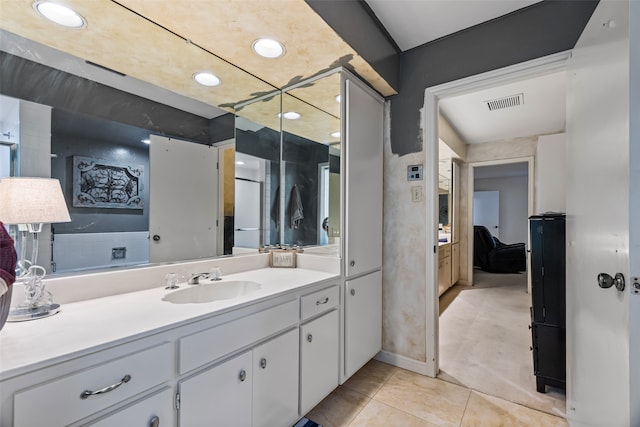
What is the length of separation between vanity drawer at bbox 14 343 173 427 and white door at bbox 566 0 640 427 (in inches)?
62.1

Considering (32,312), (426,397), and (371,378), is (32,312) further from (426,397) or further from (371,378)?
(426,397)

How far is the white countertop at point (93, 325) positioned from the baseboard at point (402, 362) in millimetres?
1342

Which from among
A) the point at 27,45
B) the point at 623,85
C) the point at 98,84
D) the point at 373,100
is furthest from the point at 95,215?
the point at 623,85

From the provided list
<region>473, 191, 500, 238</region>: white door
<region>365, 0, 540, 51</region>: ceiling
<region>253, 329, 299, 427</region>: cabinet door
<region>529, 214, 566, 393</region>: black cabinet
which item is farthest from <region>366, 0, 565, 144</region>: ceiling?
<region>473, 191, 500, 238</region>: white door

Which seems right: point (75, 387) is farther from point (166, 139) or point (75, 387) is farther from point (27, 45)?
point (27, 45)

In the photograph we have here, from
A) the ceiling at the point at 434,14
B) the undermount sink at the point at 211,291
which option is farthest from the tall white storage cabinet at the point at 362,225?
the undermount sink at the point at 211,291

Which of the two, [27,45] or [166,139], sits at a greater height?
[27,45]

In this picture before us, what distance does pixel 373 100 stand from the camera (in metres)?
2.19

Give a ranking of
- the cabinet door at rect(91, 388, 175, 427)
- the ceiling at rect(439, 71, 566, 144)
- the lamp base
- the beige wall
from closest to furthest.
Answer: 1. the cabinet door at rect(91, 388, 175, 427)
2. the lamp base
3. the ceiling at rect(439, 71, 566, 144)
4. the beige wall

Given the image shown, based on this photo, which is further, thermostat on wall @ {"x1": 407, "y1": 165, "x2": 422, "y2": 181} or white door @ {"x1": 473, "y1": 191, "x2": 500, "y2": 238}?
white door @ {"x1": 473, "y1": 191, "x2": 500, "y2": 238}

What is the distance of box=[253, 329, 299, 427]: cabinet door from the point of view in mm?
1282

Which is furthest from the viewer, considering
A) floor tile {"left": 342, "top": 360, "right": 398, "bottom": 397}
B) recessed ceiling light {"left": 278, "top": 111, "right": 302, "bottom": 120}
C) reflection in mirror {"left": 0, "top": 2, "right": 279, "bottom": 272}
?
recessed ceiling light {"left": 278, "top": 111, "right": 302, "bottom": 120}

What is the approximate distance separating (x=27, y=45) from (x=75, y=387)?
1.34m

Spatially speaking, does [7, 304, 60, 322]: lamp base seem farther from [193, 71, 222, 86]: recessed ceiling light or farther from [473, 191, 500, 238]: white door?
[473, 191, 500, 238]: white door
